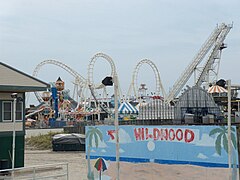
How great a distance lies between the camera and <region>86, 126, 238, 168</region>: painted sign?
32.4 ft

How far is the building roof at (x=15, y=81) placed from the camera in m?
19.6

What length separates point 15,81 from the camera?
20.2m

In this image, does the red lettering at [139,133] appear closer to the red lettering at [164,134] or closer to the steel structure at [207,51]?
the red lettering at [164,134]

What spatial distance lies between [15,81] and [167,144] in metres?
11.3

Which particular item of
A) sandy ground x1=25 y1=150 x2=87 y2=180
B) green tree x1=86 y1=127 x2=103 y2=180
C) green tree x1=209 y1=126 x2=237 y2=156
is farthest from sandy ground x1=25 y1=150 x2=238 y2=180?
sandy ground x1=25 y1=150 x2=87 y2=180

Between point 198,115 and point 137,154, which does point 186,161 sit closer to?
point 137,154

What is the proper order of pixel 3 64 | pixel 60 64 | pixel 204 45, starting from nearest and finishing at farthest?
pixel 3 64
pixel 204 45
pixel 60 64

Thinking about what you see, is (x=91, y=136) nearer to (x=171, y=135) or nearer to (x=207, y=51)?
(x=171, y=135)

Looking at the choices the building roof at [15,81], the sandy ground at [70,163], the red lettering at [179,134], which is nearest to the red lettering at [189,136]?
the red lettering at [179,134]

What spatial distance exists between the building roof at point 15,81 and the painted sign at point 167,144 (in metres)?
8.58

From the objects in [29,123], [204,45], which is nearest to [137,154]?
[204,45]

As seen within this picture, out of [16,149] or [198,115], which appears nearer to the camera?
[16,149]

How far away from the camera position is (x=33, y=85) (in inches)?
826

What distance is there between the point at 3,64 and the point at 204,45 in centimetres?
4665
